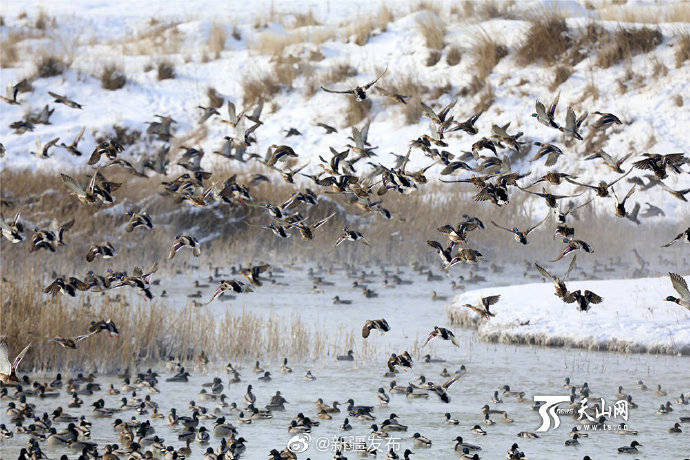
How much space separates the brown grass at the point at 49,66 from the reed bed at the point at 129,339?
24465mm

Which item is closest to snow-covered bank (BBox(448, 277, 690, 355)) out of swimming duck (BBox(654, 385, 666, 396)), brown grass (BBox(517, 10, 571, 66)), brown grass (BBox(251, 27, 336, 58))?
swimming duck (BBox(654, 385, 666, 396))

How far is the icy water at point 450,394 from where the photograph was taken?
8.86 meters

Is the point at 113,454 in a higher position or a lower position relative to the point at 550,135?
higher

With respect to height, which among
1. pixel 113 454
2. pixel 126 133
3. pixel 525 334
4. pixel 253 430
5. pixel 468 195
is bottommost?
pixel 126 133

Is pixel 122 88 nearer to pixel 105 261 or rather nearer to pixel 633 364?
pixel 105 261

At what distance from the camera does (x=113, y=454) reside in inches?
316

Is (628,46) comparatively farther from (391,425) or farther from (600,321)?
(391,425)

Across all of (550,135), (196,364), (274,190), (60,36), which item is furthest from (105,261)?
(60,36)

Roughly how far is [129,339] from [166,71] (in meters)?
26.1

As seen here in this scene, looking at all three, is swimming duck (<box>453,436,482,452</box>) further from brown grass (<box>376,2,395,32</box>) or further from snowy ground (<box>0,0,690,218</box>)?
→ brown grass (<box>376,2,395,32</box>)

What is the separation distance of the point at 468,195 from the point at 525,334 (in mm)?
10115

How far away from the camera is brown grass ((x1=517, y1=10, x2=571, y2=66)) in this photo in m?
30.2

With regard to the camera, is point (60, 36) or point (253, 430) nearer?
point (253, 430)

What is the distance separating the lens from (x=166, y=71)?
36625 mm
